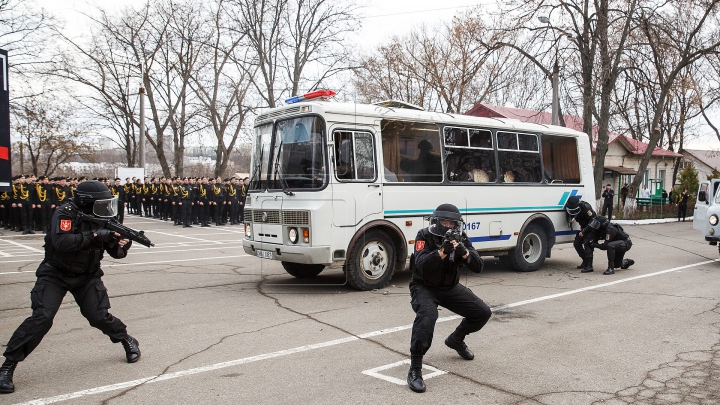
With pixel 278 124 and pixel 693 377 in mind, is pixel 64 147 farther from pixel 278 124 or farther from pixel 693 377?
pixel 693 377

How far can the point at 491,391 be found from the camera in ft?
15.3

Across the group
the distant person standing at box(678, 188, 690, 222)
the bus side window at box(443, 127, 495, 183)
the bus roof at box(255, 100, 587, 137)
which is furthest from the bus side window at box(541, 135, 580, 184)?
the distant person standing at box(678, 188, 690, 222)

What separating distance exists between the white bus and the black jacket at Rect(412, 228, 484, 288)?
338 centimetres

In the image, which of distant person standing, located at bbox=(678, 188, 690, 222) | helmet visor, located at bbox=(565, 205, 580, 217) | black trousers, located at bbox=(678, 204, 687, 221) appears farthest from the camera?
black trousers, located at bbox=(678, 204, 687, 221)

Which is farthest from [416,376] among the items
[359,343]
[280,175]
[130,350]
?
[280,175]

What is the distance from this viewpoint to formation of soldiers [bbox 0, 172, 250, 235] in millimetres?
19719

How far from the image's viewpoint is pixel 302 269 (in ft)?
33.1

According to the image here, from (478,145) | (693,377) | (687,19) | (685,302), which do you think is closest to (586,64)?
(687,19)

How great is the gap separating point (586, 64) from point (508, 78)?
13.3 feet

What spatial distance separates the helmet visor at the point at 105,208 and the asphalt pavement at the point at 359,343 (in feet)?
4.66

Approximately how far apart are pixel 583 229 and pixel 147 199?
22.2 m

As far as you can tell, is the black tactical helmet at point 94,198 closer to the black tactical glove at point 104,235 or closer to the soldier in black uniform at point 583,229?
the black tactical glove at point 104,235

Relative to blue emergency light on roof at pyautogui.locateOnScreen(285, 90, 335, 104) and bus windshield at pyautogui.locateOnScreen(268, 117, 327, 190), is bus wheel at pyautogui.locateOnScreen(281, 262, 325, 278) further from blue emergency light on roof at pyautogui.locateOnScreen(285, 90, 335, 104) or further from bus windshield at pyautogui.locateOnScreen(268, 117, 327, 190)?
blue emergency light on roof at pyautogui.locateOnScreen(285, 90, 335, 104)

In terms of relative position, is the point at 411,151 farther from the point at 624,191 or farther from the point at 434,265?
the point at 624,191
